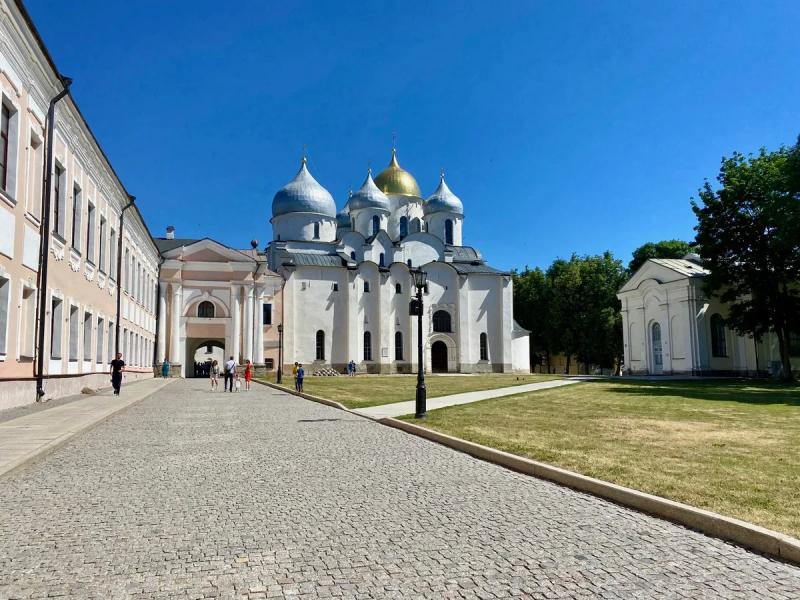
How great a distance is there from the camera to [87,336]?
2588cm

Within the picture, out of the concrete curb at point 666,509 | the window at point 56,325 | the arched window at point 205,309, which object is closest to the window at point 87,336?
the window at point 56,325

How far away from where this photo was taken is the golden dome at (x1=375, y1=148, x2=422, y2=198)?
73625mm

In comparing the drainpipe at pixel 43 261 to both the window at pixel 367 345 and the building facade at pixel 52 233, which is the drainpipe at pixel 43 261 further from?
the window at pixel 367 345

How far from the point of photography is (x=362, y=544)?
5430mm

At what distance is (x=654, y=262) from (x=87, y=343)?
41.5m

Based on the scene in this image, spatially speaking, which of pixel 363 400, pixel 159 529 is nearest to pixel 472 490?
pixel 159 529

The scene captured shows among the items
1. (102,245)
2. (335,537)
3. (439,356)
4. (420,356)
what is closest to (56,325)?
(102,245)

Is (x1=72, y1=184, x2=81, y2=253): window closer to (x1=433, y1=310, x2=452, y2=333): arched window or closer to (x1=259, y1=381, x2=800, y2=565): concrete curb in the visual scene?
(x1=259, y1=381, x2=800, y2=565): concrete curb

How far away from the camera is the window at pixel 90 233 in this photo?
2580 cm

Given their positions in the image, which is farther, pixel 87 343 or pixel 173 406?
pixel 87 343

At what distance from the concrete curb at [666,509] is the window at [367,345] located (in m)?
52.7

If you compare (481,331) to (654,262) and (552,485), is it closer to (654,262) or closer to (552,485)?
(654,262)

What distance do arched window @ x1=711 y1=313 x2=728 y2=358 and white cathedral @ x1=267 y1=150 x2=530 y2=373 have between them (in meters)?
22.6

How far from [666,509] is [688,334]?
4514cm
